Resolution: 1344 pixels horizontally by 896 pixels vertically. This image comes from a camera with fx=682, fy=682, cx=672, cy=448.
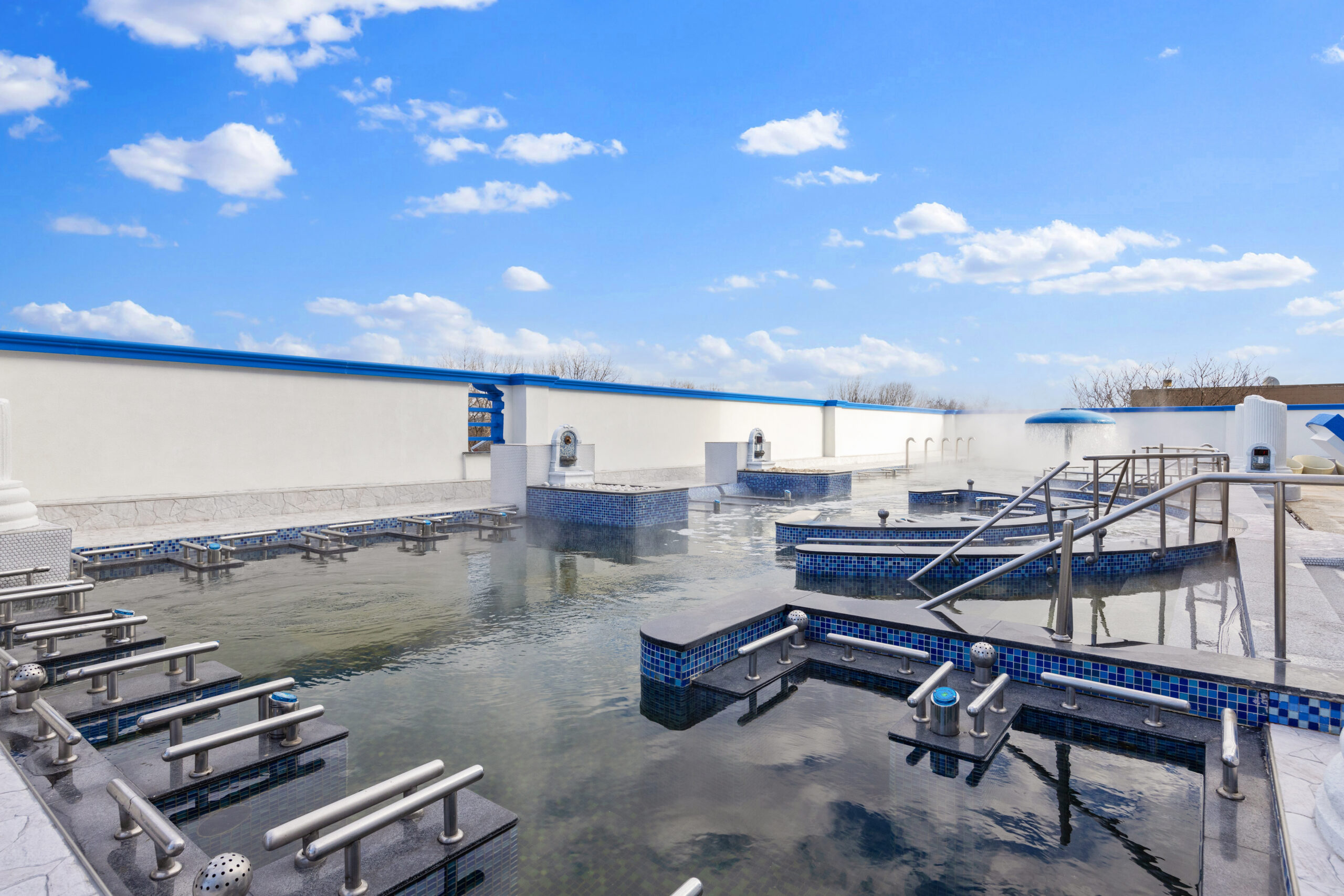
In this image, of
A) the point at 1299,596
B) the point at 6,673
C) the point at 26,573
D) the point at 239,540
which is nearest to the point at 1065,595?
the point at 1299,596

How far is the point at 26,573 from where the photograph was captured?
16.6 feet

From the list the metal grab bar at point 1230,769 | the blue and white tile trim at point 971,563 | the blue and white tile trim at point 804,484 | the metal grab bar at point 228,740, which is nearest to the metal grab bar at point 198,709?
the metal grab bar at point 228,740

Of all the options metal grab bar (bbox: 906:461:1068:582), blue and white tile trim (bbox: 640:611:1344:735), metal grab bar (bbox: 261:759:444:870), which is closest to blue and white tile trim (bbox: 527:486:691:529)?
metal grab bar (bbox: 906:461:1068:582)

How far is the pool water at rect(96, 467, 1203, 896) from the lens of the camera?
7.39ft

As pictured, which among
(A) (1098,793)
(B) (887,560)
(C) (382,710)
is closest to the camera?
(A) (1098,793)

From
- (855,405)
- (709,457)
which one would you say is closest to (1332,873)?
(709,457)

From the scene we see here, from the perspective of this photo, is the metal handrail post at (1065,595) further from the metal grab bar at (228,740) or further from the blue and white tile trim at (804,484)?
the blue and white tile trim at (804,484)

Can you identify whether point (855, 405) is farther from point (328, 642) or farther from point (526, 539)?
point (328, 642)

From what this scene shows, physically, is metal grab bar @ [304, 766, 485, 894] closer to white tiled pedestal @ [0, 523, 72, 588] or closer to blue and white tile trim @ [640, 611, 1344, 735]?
blue and white tile trim @ [640, 611, 1344, 735]

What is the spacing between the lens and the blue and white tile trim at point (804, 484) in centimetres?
1463

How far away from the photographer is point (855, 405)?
24.2m

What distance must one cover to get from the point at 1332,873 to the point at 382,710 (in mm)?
3680

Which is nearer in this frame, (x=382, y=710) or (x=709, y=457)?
(x=382, y=710)

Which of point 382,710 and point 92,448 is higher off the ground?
point 92,448
